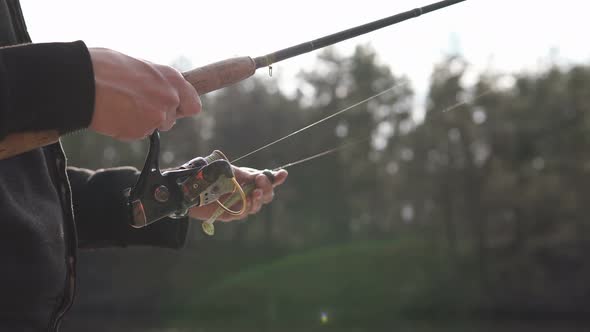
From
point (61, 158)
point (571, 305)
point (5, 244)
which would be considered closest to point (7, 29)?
point (61, 158)

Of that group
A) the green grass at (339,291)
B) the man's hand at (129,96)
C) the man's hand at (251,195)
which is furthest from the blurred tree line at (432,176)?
the man's hand at (129,96)

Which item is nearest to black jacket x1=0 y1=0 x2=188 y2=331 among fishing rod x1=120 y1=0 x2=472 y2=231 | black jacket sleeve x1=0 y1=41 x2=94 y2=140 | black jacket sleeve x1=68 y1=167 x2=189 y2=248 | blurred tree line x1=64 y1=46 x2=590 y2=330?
black jacket sleeve x1=0 y1=41 x2=94 y2=140

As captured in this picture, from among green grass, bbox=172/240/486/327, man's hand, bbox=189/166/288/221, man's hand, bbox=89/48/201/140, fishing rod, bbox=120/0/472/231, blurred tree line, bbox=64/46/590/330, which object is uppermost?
man's hand, bbox=89/48/201/140

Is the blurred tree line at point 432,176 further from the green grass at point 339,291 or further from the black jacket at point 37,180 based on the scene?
the black jacket at point 37,180

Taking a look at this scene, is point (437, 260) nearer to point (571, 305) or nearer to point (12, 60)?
point (571, 305)

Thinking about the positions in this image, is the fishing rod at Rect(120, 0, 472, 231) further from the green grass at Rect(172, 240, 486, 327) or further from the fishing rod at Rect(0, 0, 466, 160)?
the green grass at Rect(172, 240, 486, 327)

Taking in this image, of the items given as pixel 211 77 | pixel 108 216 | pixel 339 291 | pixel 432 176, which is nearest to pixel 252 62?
pixel 211 77

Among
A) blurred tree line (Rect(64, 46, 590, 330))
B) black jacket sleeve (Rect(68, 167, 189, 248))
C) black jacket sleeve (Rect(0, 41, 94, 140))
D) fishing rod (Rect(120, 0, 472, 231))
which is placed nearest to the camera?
black jacket sleeve (Rect(0, 41, 94, 140))
